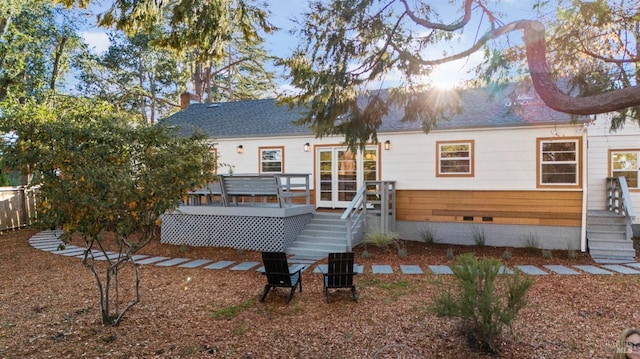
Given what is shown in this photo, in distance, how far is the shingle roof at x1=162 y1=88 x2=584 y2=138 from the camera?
30.4ft

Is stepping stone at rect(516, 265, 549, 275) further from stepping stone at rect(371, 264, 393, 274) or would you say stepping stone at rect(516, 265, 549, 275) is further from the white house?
stepping stone at rect(371, 264, 393, 274)

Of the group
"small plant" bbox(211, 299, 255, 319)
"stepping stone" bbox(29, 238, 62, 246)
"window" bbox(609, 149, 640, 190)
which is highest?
"window" bbox(609, 149, 640, 190)

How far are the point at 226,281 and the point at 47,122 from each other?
3666 millimetres

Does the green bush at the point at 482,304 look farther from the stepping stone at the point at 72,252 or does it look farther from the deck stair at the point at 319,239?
the stepping stone at the point at 72,252

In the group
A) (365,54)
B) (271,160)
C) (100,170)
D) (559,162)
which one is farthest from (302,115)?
(100,170)

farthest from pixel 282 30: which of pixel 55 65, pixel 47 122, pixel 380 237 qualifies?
pixel 55 65

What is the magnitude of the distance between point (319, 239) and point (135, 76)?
1881 centimetres

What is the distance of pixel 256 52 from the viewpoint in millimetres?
21844

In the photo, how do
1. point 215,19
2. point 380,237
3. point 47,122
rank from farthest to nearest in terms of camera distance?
point 380,237 < point 215,19 < point 47,122

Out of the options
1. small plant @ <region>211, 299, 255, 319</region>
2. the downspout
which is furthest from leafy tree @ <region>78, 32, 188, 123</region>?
the downspout

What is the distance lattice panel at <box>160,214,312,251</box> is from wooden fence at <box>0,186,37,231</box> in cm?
643

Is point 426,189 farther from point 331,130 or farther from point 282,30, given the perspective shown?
point 282,30

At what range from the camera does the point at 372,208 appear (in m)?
10.4

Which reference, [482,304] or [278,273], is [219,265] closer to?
[278,273]
